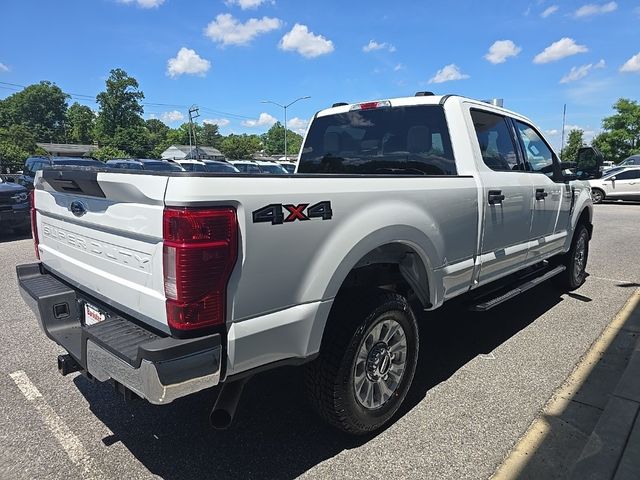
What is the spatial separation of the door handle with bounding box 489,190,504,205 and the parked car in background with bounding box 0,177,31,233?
32.9 feet

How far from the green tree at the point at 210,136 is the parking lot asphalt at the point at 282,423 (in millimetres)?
145080

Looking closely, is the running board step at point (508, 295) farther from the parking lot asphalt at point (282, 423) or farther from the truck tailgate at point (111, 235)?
the truck tailgate at point (111, 235)

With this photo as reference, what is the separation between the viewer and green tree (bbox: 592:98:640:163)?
55.4 metres

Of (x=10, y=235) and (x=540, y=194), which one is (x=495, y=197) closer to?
(x=540, y=194)

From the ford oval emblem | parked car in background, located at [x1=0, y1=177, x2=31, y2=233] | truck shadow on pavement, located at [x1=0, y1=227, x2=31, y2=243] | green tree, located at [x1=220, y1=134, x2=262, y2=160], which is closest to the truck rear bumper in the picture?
the ford oval emblem

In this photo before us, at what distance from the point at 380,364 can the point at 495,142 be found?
7.87 ft

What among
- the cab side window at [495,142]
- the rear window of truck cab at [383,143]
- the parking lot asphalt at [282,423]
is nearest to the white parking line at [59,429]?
the parking lot asphalt at [282,423]

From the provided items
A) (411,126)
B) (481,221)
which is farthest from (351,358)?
(411,126)

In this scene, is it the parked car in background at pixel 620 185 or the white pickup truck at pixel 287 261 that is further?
the parked car in background at pixel 620 185

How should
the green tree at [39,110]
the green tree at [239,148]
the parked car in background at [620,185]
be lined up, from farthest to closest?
the green tree at [39,110]
the green tree at [239,148]
the parked car in background at [620,185]

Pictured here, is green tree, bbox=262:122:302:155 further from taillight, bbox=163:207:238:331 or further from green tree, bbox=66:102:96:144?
taillight, bbox=163:207:238:331

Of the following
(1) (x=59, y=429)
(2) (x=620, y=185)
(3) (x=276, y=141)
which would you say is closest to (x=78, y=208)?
(1) (x=59, y=429)

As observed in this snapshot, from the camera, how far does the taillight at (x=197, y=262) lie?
1.93 m

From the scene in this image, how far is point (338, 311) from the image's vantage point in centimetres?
268
